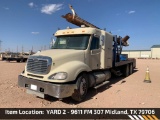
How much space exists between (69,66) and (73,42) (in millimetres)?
1770

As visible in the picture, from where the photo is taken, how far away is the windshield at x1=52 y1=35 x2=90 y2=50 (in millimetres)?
7094

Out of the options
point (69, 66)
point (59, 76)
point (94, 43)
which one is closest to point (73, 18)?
point (94, 43)

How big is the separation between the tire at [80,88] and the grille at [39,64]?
1.21 metres

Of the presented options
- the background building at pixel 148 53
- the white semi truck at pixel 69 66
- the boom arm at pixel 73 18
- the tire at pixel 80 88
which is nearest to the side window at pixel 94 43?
the white semi truck at pixel 69 66

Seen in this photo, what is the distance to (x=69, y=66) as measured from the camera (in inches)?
230

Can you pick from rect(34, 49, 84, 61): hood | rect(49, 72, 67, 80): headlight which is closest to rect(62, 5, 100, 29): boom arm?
rect(34, 49, 84, 61): hood

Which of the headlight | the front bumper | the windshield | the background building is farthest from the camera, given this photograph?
the background building

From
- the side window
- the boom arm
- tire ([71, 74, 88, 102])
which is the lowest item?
tire ([71, 74, 88, 102])

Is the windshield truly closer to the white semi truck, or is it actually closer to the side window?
the white semi truck

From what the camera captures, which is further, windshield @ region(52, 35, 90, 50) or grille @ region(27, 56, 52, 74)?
windshield @ region(52, 35, 90, 50)

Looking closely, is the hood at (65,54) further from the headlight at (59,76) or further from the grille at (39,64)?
the headlight at (59,76)

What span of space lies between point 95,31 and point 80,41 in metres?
0.93

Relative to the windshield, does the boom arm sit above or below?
above

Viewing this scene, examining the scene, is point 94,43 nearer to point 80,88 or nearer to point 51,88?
point 80,88
